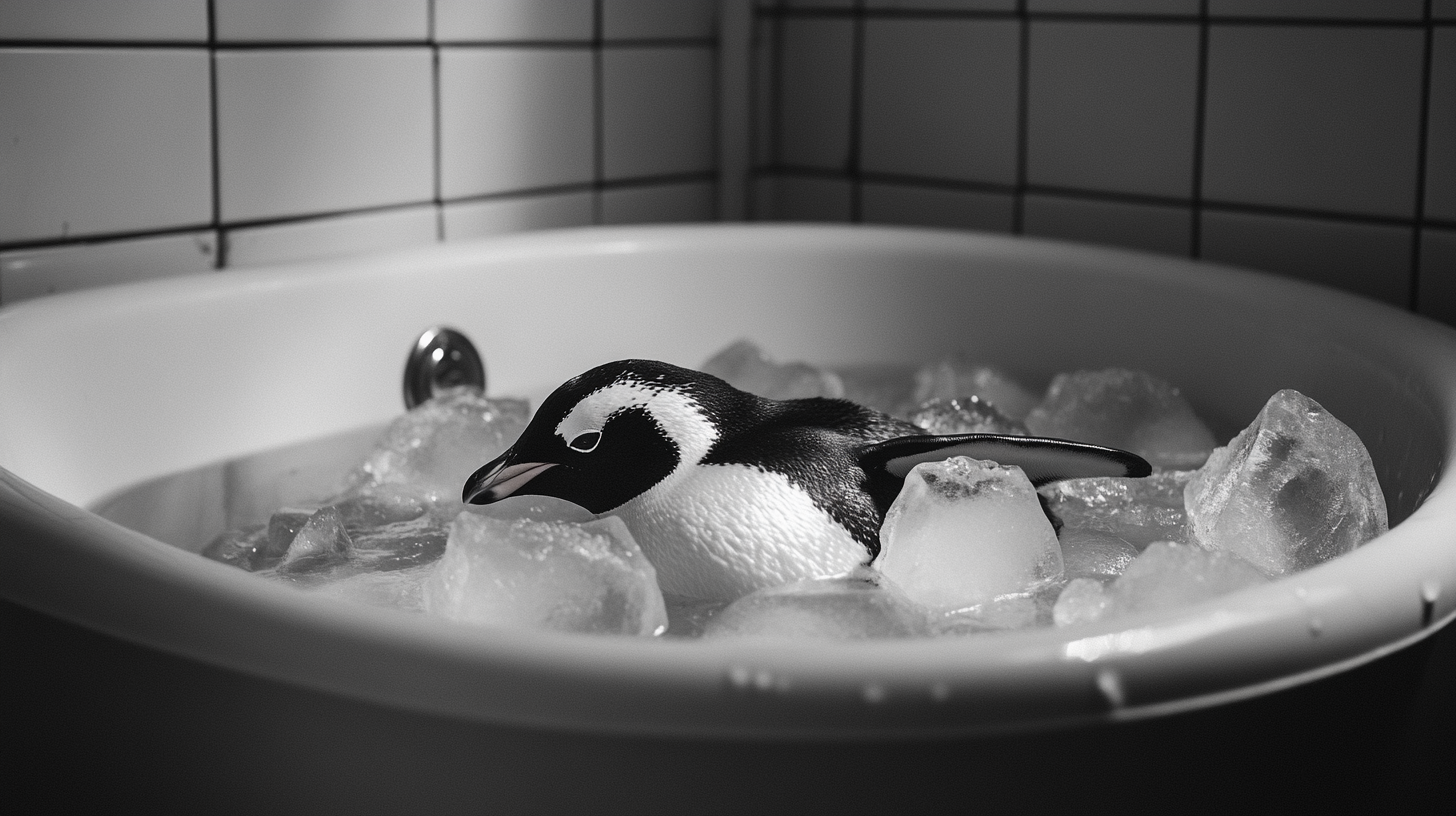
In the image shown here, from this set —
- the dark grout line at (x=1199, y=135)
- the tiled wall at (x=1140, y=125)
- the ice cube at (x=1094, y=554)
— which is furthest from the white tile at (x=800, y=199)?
the ice cube at (x=1094, y=554)

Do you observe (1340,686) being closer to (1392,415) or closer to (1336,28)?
(1392,415)

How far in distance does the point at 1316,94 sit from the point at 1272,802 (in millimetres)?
1069

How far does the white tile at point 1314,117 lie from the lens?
1391 mm

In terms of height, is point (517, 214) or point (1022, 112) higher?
point (1022, 112)

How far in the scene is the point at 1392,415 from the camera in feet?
3.50

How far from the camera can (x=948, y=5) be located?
175 centimetres

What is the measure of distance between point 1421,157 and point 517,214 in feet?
3.27

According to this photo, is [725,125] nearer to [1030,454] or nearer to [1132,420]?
[1132,420]

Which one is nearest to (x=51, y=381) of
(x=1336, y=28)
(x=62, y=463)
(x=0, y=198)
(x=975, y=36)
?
(x=62, y=463)

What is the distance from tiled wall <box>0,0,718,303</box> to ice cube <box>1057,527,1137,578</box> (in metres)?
0.93

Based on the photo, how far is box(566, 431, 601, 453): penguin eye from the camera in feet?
2.72

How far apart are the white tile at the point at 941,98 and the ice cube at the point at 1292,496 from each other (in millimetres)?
907

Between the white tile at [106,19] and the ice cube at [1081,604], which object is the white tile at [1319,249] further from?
the white tile at [106,19]

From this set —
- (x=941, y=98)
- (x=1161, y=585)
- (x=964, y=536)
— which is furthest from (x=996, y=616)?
(x=941, y=98)
